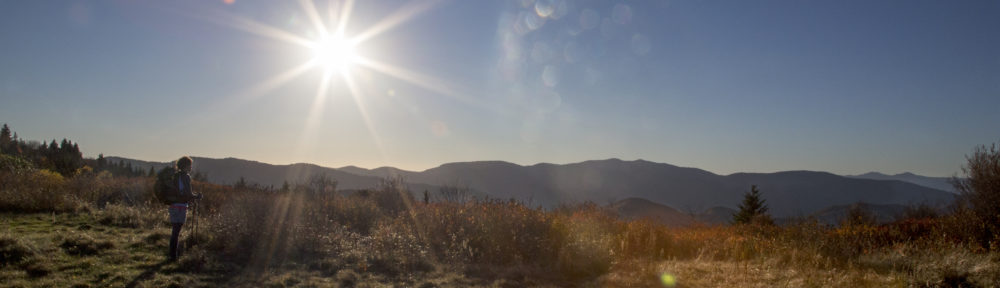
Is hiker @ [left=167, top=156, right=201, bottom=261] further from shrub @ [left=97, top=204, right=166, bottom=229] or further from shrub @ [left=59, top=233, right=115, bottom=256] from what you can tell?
shrub @ [left=97, top=204, right=166, bottom=229]

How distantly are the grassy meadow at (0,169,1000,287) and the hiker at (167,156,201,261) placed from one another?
32 cm

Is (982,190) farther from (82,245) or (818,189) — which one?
(818,189)

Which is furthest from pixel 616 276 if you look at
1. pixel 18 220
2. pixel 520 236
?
pixel 18 220

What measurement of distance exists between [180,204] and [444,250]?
13.8ft

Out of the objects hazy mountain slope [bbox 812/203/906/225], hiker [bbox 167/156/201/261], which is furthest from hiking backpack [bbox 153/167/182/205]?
hazy mountain slope [bbox 812/203/906/225]

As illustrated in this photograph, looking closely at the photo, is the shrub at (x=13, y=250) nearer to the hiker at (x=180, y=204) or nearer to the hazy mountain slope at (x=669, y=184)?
the hiker at (x=180, y=204)

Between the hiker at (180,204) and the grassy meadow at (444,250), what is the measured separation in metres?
0.32

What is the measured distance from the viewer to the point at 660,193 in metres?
149

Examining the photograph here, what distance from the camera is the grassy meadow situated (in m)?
5.81

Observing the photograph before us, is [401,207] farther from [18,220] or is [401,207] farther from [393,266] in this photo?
[18,220]

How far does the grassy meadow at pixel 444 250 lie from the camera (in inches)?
229

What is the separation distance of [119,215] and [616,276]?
35.5 ft

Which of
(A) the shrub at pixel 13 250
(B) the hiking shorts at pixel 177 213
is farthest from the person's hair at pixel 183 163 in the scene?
(A) the shrub at pixel 13 250

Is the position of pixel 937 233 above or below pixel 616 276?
above
